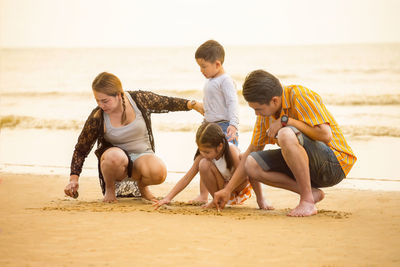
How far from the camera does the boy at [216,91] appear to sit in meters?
4.80

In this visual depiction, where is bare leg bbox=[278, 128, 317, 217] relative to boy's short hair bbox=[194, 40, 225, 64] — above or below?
below

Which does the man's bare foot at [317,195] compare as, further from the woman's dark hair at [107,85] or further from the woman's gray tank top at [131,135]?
the woman's dark hair at [107,85]

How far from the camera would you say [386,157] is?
776cm

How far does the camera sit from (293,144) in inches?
154

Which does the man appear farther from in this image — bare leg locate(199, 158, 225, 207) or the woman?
the woman

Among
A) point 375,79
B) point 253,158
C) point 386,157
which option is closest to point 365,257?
point 253,158

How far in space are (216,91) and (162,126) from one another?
753 centimetres

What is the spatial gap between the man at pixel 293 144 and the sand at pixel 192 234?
0.22 meters

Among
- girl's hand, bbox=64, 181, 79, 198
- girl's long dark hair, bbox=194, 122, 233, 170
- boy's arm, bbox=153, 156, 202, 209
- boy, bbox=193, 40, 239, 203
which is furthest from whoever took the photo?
boy, bbox=193, 40, 239, 203

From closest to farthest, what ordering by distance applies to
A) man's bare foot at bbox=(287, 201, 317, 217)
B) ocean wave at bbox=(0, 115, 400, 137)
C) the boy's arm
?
1. man's bare foot at bbox=(287, 201, 317, 217)
2. the boy's arm
3. ocean wave at bbox=(0, 115, 400, 137)

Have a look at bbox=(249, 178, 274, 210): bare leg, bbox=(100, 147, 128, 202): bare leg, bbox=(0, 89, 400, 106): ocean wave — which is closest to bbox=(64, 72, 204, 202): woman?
bbox=(100, 147, 128, 202): bare leg

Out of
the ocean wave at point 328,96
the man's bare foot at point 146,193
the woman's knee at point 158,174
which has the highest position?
the woman's knee at point 158,174

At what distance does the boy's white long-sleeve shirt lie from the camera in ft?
15.8

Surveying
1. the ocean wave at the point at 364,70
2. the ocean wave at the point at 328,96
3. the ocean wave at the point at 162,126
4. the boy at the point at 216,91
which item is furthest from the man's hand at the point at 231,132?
the ocean wave at the point at 364,70
